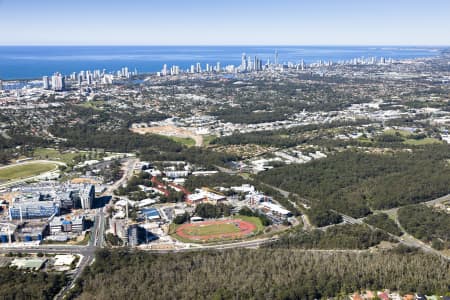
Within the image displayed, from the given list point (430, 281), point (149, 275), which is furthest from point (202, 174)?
point (430, 281)

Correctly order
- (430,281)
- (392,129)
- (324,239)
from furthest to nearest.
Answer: (392,129), (324,239), (430,281)

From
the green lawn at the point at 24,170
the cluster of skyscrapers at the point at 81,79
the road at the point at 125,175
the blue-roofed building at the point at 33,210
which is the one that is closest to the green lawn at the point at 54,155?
the green lawn at the point at 24,170

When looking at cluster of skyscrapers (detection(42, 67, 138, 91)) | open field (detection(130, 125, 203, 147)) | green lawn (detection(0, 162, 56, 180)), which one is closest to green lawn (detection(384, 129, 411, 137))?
open field (detection(130, 125, 203, 147))

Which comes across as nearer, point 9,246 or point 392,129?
point 9,246

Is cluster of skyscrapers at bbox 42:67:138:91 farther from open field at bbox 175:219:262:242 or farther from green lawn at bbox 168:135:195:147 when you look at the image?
open field at bbox 175:219:262:242

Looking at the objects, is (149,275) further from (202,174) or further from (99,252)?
(202,174)

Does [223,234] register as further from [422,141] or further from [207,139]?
[422,141]
